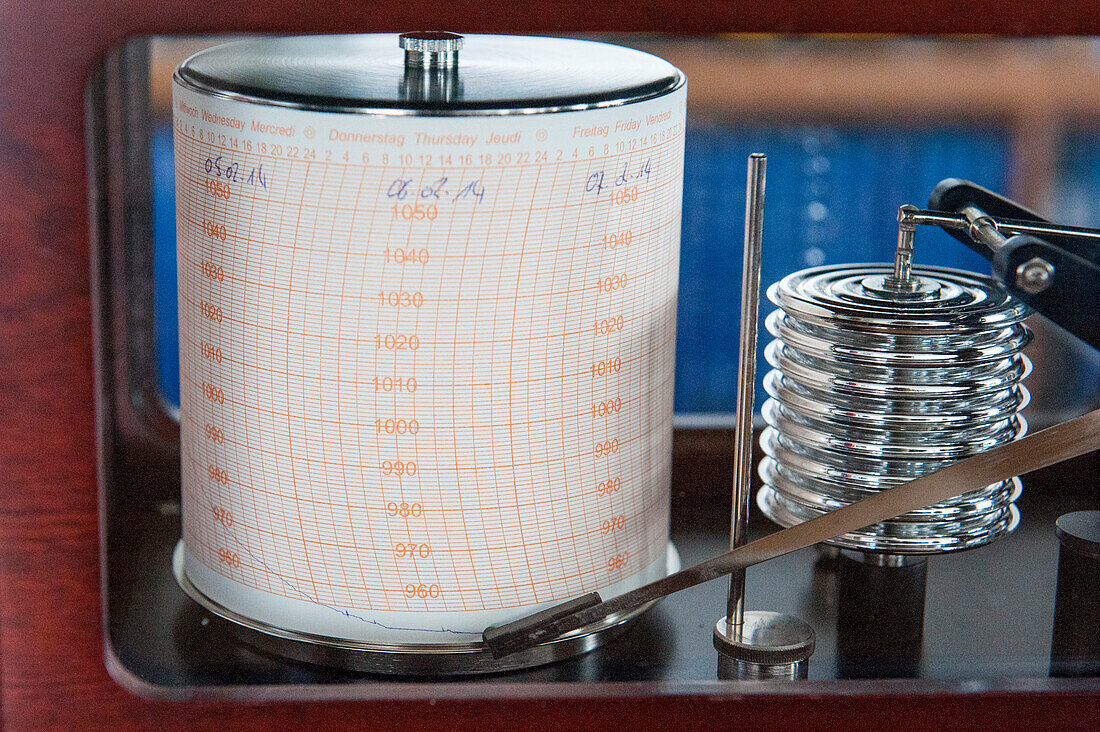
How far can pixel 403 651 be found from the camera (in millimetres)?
557

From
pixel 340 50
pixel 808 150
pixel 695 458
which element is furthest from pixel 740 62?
pixel 340 50

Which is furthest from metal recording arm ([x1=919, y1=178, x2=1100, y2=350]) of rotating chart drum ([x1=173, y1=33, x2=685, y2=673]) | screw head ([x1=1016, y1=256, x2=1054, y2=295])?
rotating chart drum ([x1=173, y1=33, x2=685, y2=673])

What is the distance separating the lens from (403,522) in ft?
1.75

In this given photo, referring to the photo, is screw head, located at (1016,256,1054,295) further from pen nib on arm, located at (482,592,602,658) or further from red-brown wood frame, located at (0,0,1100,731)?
pen nib on arm, located at (482,592,602,658)

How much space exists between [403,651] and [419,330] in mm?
154

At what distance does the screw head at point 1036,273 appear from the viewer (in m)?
0.50

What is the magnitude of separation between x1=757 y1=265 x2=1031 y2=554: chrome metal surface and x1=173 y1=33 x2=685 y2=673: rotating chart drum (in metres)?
0.07

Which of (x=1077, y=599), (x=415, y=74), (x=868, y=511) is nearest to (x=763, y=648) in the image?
(x=868, y=511)

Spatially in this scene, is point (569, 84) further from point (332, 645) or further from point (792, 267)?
point (792, 267)

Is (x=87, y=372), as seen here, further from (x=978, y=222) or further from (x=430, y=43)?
(x=978, y=222)

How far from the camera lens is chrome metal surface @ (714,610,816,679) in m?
0.58

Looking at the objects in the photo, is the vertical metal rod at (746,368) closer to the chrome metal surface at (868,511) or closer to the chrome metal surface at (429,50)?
the chrome metal surface at (868,511)

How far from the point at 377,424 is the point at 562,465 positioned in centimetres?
9

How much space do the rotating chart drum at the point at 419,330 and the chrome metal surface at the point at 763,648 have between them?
0.06 m
